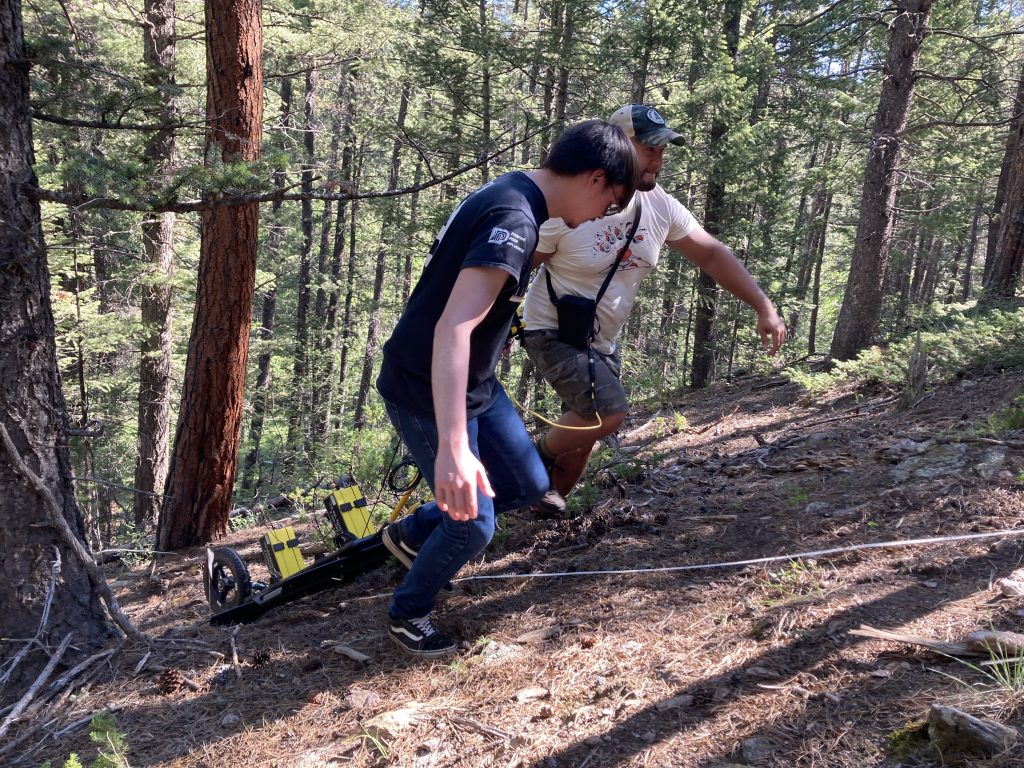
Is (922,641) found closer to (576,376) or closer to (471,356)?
(471,356)

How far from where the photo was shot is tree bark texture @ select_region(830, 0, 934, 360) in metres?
8.77

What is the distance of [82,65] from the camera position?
3.60 metres

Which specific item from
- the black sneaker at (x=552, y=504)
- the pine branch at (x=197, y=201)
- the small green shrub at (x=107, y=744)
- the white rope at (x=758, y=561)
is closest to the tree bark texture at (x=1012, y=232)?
the white rope at (x=758, y=561)

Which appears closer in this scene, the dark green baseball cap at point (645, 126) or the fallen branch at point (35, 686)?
the fallen branch at point (35, 686)

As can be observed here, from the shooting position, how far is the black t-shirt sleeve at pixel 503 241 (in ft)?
7.20

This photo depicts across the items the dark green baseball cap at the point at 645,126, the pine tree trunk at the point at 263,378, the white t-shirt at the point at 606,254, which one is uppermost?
the dark green baseball cap at the point at 645,126

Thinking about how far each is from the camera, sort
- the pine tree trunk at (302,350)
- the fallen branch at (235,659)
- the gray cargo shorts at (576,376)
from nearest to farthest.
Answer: the fallen branch at (235,659) < the gray cargo shorts at (576,376) < the pine tree trunk at (302,350)

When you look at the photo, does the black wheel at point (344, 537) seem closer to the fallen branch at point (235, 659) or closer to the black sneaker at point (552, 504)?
the fallen branch at point (235, 659)

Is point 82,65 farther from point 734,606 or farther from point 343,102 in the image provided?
point 343,102

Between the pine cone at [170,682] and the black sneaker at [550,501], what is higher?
the black sneaker at [550,501]

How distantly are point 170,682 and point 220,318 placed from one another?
11.1ft

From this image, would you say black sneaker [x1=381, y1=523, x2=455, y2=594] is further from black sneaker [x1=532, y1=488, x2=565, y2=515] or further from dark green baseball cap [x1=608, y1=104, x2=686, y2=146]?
dark green baseball cap [x1=608, y1=104, x2=686, y2=146]


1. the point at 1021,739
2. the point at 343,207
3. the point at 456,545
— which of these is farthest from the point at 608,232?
the point at 343,207

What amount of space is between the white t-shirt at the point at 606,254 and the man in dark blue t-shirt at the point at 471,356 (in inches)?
42.6
